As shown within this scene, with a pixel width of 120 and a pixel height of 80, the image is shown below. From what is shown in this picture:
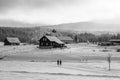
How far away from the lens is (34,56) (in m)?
51.3

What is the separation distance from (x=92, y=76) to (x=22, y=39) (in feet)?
495

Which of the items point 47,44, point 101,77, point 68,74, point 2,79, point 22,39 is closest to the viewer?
point 2,79

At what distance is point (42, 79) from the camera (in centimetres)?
2578

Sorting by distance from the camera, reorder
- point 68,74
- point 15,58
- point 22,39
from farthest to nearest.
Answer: point 22,39 < point 15,58 < point 68,74

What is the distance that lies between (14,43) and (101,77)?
286 feet

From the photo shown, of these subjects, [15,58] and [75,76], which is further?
[15,58]

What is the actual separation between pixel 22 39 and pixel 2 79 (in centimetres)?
15121

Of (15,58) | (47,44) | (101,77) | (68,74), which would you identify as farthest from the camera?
(47,44)

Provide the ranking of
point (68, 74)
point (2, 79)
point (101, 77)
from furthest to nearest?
point (68, 74), point (101, 77), point (2, 79)

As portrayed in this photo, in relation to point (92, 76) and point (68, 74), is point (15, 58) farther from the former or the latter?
point (92, 76)

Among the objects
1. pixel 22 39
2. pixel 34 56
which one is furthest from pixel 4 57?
pixel 22 39

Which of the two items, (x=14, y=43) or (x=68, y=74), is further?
(x=14, y=43)

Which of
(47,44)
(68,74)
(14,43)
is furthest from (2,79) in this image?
(14,43)

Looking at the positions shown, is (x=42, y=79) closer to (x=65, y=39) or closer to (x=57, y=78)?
(x=57, y=78)
